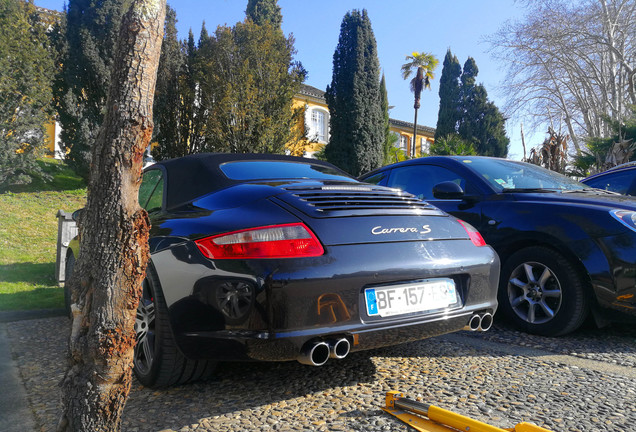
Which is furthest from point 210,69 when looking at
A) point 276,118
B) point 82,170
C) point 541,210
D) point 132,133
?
point 132,133

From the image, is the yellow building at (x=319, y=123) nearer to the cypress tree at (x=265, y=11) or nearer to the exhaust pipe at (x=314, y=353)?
the cypress tree at (x=265, y=11)

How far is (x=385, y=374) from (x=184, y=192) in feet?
5.43

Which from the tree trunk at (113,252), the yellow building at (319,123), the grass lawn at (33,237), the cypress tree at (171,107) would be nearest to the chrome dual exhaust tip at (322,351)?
the tree trunk at (113,252)

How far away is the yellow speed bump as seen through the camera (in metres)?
1.90

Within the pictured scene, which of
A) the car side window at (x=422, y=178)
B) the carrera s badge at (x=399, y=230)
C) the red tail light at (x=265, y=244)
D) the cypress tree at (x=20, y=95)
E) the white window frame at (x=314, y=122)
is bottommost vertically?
the red tail light at (x=265, y=244)

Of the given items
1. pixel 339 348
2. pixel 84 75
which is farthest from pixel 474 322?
pixel 84 75

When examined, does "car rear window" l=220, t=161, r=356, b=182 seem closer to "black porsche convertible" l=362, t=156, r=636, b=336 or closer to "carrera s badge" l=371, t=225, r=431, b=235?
"carrera s badge" l=371, t=225, r=431, b=235

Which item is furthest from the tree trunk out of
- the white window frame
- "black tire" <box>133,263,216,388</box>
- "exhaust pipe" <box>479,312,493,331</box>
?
the white window frame

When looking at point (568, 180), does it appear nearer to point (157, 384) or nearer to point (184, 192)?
point (184, 192)

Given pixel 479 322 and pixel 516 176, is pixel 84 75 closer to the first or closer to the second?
pixel 516 176

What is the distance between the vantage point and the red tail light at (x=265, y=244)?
221 cm

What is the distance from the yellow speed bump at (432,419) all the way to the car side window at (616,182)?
4696 mm

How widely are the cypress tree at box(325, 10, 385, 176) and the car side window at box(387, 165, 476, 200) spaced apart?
2040 centimetres

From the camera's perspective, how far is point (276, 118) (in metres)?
19.1
